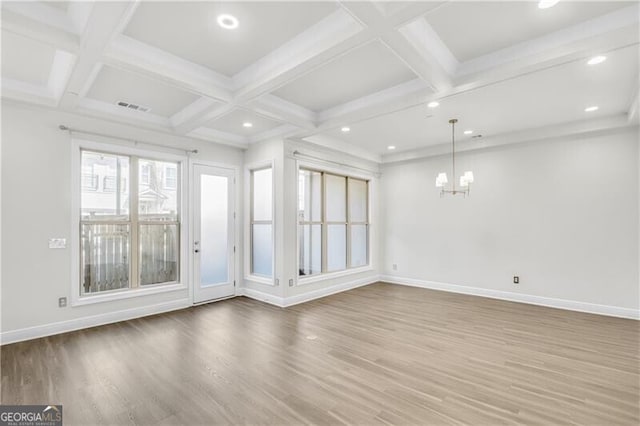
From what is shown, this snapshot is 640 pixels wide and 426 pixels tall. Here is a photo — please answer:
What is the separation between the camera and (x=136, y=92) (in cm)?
367

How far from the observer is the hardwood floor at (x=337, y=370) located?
7.28 ft

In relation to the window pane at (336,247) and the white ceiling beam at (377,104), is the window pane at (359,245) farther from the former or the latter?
the white ceiling beam at (377,104)

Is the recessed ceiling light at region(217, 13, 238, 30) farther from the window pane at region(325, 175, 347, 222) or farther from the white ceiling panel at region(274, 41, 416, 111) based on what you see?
the window pane at region(325, 175, 347, 222)

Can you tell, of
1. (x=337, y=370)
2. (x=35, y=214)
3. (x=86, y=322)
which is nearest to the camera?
(x=337, y=370)

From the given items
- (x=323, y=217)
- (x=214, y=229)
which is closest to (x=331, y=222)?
(x=323, y=217)

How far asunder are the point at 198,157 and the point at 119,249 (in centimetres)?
185

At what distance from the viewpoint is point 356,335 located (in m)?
3.75

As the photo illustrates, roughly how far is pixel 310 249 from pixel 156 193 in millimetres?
2819

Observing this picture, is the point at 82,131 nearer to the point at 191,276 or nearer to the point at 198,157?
the point at 198,157

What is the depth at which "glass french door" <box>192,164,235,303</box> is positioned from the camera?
5133 millimetres

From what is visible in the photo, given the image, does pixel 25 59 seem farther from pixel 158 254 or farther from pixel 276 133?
pixel 276 133

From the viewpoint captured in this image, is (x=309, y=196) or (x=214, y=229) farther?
(x=309, y=196)

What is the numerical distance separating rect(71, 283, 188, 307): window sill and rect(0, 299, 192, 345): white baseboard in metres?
0.19

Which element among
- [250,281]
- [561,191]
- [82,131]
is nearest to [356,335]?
[250,281]
